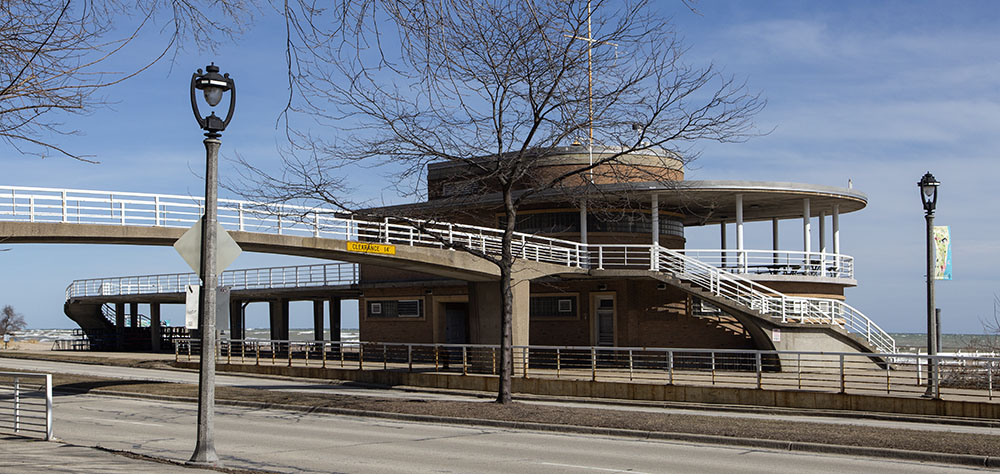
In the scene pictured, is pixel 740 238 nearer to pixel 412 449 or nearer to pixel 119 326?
pixel 412 449

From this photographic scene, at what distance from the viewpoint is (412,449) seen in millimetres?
14859

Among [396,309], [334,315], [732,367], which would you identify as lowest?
[732,367]

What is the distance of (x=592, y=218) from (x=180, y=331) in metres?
32.7

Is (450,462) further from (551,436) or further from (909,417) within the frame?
(909,417)

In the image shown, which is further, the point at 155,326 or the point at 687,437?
the point at 155,326

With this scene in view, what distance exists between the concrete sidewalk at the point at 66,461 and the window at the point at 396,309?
27140 mm

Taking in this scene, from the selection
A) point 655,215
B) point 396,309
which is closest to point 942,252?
point 655,215

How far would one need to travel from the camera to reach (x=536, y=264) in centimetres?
3158

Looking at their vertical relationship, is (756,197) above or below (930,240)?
above

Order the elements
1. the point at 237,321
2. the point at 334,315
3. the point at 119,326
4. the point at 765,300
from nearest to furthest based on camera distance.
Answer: the point at 765,300 → the point at 334,315 → the point at 237,321 → the point at 119,326

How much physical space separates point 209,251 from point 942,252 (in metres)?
17.6

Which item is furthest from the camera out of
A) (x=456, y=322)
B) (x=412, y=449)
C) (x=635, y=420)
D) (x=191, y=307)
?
(x=456, y=322)

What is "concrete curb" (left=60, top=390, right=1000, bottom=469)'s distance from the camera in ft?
44.2

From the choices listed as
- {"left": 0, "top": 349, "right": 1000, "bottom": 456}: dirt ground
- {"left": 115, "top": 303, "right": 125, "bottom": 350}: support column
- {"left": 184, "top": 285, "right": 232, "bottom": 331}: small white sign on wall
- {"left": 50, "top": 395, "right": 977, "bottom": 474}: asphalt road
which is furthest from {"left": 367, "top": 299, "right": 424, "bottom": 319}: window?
{"left": 115, "top": 303, "right": 125, "bottom": 350}: support column
